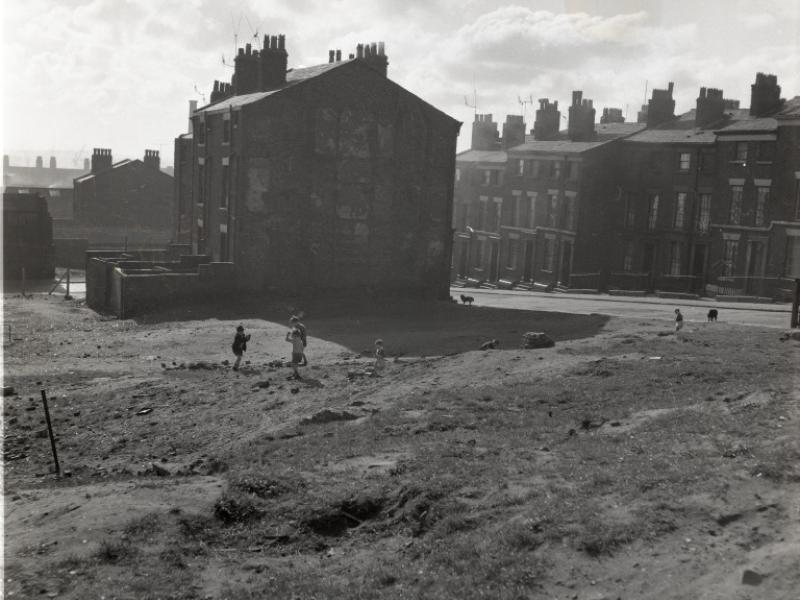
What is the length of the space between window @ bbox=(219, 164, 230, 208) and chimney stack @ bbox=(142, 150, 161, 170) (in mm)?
27956

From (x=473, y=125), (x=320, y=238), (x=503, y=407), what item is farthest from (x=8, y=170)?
(x=503, y=407)

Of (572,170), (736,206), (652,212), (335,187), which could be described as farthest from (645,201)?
(335,187)

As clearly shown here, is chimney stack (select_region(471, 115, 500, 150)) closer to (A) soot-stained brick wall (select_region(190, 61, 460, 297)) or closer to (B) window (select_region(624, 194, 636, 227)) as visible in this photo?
(B) window (select_region(624, 194, 636, 227))

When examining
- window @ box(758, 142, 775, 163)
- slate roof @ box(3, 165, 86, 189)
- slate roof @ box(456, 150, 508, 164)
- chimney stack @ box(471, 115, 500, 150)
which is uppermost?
chimney stack @ box(471, 115, 500, 150)

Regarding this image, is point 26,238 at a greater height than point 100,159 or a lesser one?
lesser

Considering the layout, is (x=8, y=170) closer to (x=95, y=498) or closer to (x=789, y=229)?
(x=789, y=229)

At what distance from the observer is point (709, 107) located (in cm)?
5169

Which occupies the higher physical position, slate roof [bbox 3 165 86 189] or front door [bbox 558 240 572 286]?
slate roof [bbox 3 165 86 189]

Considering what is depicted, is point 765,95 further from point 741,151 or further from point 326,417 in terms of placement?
point 326,417

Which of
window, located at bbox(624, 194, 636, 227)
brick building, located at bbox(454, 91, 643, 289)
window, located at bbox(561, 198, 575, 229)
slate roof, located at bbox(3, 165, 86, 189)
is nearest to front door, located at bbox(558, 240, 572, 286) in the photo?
brick building, located at bbox(454, 91, 643, 289)

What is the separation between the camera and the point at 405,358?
2603 cm

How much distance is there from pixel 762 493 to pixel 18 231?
4886 cm

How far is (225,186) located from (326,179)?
4.94 metres

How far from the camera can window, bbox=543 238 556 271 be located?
2324 inches
